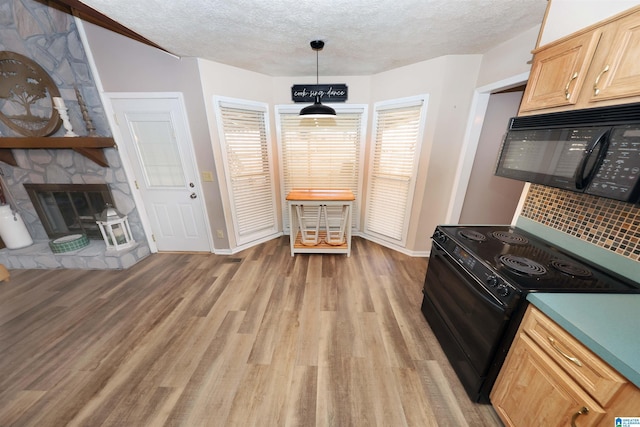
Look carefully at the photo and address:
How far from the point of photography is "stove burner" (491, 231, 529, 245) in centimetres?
149

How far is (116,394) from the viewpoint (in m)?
1.40

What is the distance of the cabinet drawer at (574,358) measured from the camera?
2.43 feet

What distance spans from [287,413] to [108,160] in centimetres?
356

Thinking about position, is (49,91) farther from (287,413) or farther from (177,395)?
(287,413)

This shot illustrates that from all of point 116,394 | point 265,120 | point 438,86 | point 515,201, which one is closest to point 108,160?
point 265,120

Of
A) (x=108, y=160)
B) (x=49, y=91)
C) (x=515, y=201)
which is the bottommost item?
(x=515, y=201)

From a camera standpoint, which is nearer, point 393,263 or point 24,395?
point 24,395

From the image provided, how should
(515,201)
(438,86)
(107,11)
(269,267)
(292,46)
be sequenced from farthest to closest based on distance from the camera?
(269,267), (515,201), (438,86), (292,46), (107,11)

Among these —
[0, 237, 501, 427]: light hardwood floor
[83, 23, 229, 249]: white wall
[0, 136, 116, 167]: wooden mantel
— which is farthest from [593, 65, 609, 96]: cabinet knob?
[0, 136, 116, 167]: wooden mantel

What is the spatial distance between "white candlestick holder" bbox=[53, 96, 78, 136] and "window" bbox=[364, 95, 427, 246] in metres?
3.85

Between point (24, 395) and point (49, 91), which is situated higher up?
point (49, 91)

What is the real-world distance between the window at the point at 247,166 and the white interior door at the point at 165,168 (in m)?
0.44

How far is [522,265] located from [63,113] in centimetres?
459

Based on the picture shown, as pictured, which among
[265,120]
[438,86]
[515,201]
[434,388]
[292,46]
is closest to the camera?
[434,388]
